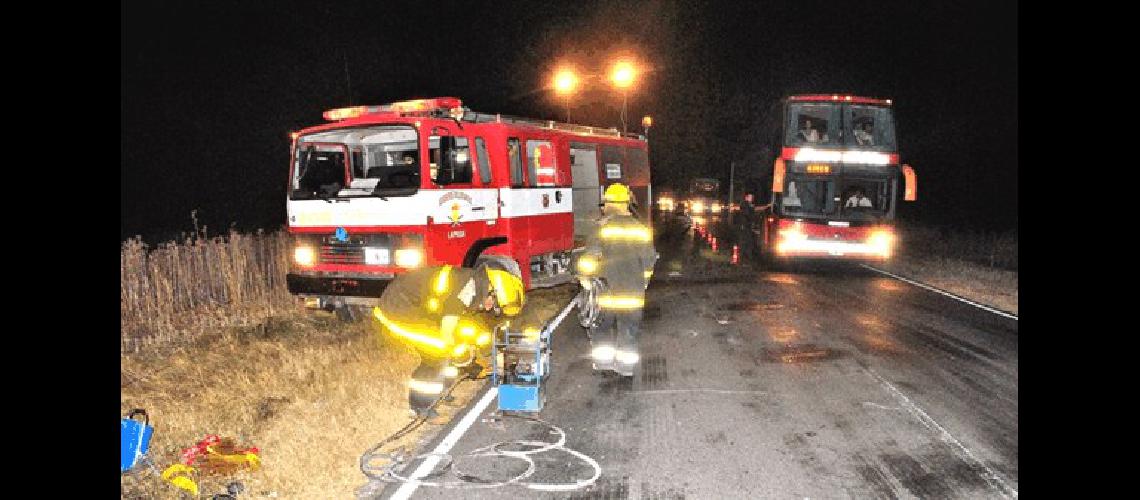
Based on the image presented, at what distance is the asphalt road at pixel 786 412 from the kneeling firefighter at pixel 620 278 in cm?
28

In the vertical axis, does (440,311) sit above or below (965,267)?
above

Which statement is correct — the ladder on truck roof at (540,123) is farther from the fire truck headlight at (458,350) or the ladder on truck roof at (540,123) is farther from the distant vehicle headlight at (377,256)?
the fire truck headlight at (458,350)

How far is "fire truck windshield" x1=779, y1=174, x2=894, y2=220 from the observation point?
14234 mm

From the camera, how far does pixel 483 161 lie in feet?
28.7

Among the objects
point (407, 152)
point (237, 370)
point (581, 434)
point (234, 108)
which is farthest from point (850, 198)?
point (234, 108)

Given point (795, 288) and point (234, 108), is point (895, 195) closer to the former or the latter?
point (795, 288)

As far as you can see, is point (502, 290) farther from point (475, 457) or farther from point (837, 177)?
point (837, 177)

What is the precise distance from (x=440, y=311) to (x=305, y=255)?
13.8 ft

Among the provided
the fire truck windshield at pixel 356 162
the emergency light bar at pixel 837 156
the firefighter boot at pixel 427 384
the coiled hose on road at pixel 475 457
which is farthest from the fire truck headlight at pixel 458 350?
the emergency light bar at pixel 837 156

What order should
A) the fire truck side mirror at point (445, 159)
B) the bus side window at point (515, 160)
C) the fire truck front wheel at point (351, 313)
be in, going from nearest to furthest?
the fire truck side mirror at point (445, 159), the fire truck front wheel at point (351, 313), the bus side window at point (515, 160)

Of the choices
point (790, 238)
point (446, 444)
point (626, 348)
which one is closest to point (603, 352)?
point (626, 348)

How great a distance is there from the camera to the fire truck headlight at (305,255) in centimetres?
828

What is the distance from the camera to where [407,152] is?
8375 millimetres

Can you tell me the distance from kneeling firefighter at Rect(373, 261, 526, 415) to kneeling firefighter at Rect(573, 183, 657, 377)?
1.47 metres
